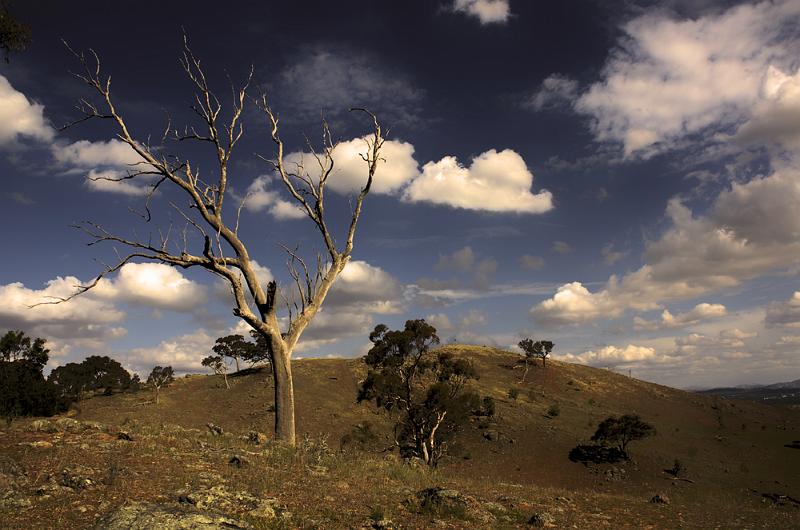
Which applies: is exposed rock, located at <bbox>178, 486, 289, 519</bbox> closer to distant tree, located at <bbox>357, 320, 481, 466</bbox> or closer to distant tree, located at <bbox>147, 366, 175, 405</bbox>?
distant tree, located at <bbox>357, 320, 481, 466</bbox>

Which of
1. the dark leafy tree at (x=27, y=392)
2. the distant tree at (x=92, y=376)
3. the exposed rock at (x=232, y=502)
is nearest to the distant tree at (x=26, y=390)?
the dark leafy tree at (x=27, y=392)

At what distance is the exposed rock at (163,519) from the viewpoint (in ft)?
21.9

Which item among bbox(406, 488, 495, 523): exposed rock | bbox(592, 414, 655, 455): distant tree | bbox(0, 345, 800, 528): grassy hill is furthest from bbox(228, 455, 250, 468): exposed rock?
bbox(592, 414, 655, 455): distant tree

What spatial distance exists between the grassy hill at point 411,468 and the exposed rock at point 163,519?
386 mm

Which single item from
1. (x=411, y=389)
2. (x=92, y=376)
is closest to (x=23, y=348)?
(x=92, y=376)

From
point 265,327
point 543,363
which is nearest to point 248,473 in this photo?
point 265,327

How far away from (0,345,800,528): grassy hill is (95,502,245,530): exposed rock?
386mm

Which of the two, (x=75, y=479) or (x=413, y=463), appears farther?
(x=413, y=463)

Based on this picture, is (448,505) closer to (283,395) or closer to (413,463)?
(283,395)

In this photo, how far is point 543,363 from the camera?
8975 cm

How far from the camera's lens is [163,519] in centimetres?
684

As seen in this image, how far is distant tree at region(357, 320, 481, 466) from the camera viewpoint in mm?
36031

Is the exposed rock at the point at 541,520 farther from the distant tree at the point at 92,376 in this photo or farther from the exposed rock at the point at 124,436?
the distant tree at the point at 92,376

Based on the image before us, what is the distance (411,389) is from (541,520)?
96.7 ft
